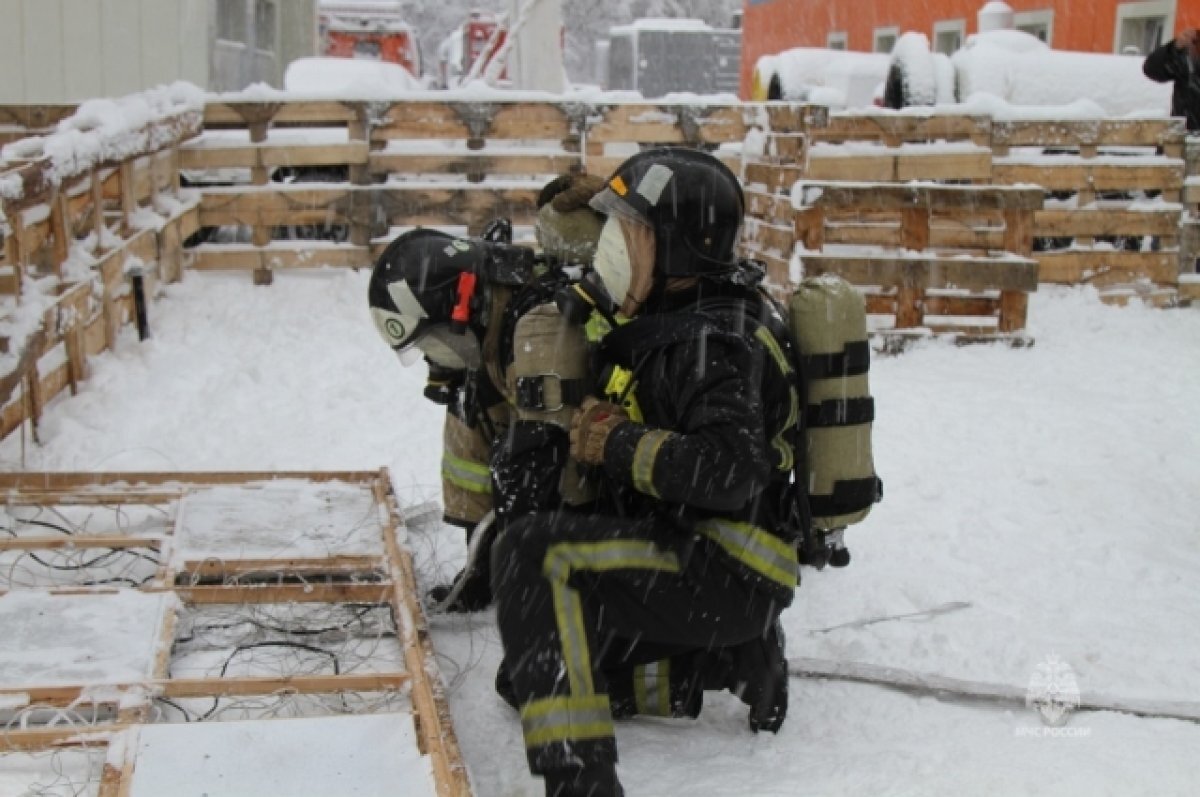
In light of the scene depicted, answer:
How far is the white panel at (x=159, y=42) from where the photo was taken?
1230 centimetres

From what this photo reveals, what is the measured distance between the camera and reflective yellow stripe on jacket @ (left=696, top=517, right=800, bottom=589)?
3.53 meters

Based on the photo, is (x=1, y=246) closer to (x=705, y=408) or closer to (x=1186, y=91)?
(x=705, y=408)

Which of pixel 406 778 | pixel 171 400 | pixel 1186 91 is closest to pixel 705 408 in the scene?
pixel 406 778

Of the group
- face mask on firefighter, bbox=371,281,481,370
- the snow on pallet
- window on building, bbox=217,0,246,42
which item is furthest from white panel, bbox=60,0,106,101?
face mask on firefighter, bbox=371,281,481,370

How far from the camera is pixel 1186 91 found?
12.3 meters

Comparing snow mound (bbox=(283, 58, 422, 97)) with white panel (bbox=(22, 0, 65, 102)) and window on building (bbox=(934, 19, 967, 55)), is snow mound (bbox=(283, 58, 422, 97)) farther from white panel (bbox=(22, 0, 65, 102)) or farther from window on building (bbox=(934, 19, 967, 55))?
window on building (bbox=(934, 19, 967, 55))

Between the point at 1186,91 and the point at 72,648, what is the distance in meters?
11.4

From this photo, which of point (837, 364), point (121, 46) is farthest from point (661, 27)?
point (837, 364)

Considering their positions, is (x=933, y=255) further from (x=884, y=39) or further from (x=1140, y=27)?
(x=884, y=39)

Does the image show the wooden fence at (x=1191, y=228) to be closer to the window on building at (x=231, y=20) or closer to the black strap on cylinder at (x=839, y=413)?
the black strap on cylinder at (x=839, y=413)

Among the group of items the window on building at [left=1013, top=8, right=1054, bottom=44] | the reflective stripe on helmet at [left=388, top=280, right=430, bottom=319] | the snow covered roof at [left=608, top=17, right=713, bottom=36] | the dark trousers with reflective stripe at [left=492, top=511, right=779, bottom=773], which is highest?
the snow covered roof at [left=608, top=17, right=713, bottom=36]

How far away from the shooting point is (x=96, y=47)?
1109 centimetres

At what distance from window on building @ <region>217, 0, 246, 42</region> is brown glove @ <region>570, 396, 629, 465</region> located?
13.2 metres

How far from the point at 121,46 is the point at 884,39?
18.8 metres
